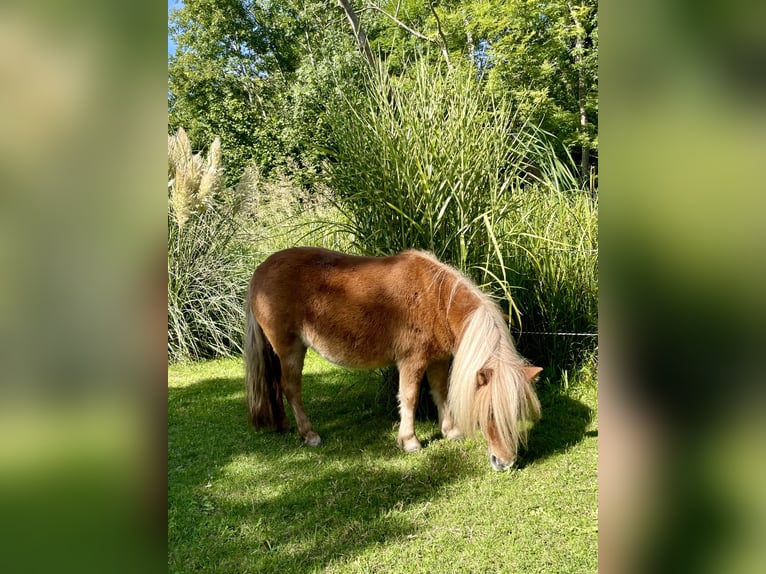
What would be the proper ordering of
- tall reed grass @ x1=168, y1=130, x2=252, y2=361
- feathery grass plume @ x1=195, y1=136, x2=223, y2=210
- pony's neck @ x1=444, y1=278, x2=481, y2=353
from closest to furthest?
pony's neck @ x1=444, y1=278, x2=481, y2=353 → tall reed grass @ x1=168, y1=130, x2=252, y2=361 → feathery grass plume @ x1=195, y1=136, x2=223, y2=210

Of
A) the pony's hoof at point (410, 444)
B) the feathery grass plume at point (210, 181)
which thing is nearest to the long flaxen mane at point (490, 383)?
the pony's hoof at point (410, 444)

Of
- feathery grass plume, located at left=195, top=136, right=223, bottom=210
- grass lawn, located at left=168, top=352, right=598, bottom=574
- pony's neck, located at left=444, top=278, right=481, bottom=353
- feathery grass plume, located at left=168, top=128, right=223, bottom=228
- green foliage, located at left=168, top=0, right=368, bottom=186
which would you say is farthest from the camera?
green foliage, located at left=168, top=0, right=368, bottom=186

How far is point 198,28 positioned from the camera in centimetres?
2288

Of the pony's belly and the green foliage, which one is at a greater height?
the green foliage

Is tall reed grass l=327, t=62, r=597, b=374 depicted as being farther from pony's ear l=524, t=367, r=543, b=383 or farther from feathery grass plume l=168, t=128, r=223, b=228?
feathery grass plume l=168, t=128, r=223, b=228

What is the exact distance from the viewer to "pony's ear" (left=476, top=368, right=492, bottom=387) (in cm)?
326

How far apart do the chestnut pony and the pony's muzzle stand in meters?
0.27

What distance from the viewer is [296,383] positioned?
3.93 meters

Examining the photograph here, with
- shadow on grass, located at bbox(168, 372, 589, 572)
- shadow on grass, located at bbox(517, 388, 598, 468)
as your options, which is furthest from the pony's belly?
shadow on grass, located at bbox(517, 388, 598, 468)

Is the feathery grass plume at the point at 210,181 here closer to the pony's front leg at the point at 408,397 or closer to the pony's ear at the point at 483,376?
the pony's front leg at the point at 408,397
